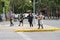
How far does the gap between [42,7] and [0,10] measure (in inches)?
1164

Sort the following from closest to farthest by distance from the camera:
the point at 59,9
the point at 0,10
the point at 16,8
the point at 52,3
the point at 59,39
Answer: the point at 59,39 < the point at 0,10 < the point at 52,3 < the point at 59,9 < the point at 16,8

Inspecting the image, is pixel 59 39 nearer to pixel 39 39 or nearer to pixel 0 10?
pixel 39 39

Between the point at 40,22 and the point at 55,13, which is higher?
A: the point at 40,22

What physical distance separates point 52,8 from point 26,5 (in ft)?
45.4

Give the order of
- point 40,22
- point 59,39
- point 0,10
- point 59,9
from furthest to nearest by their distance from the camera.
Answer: point 59,9
point 0,10
point 40,22
point 59,39

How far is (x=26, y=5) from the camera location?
85.4m

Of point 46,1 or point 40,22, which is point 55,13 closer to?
point 46,1

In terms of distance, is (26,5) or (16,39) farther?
(26,5)

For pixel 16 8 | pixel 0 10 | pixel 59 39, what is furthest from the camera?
pixel 16 8

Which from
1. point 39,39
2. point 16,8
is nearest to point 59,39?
point 39,39

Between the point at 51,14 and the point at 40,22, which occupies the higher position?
the point at 40,22

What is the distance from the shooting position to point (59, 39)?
1644 centimetres

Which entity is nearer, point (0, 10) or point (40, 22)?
point (40, 22)

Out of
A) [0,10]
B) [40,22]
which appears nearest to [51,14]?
[0,10]
